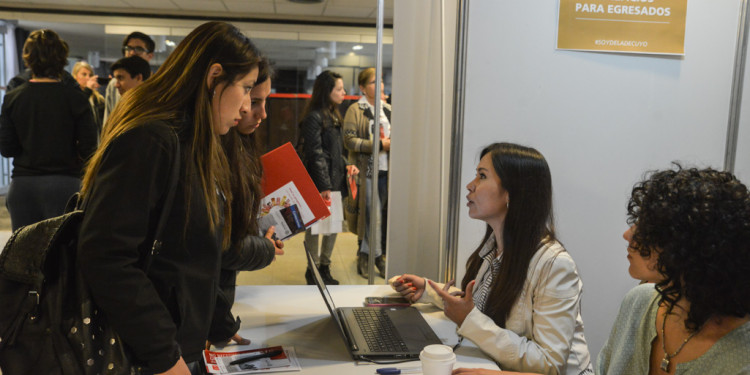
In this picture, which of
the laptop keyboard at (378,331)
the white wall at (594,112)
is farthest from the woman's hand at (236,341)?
the white wall at (594,112)

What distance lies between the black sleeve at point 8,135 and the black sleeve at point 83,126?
1.01 feet

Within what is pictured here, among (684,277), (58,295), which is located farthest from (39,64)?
(684,277)

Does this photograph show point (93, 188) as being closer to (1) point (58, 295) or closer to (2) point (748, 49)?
(1) point (58, 295)

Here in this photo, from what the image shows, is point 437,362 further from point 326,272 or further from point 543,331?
point 326,272

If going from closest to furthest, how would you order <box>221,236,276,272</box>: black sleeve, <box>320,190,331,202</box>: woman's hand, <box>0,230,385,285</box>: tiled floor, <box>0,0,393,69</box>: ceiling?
<box>221,236,276,272</box>: black sleeve < <box>320,190,331,202</box>: woman's hand < <box>0,230,385,285</box>: tiled floor < <box>0,0,393,69</box>: ceiling

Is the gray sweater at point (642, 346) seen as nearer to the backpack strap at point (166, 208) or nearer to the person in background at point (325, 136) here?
the backpack strap at point (166, 208)

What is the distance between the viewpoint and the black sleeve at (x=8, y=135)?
327 centimetres

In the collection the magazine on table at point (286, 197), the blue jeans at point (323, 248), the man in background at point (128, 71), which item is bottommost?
the blue jeans at point (323, 248)

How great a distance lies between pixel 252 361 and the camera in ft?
5.05

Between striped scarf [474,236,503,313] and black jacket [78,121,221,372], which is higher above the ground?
black jacket [78,121,221,372]

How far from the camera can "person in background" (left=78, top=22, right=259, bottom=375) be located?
110 centimetres

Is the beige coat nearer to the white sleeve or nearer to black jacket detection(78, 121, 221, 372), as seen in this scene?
the white sleeve

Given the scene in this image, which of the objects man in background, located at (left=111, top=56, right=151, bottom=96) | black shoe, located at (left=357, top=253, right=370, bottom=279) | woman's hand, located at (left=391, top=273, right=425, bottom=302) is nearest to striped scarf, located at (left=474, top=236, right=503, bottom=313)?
woman's hand, located at (left=391, top=273, right=425, bottom=302)

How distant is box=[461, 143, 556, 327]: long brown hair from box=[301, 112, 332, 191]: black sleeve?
225cm
